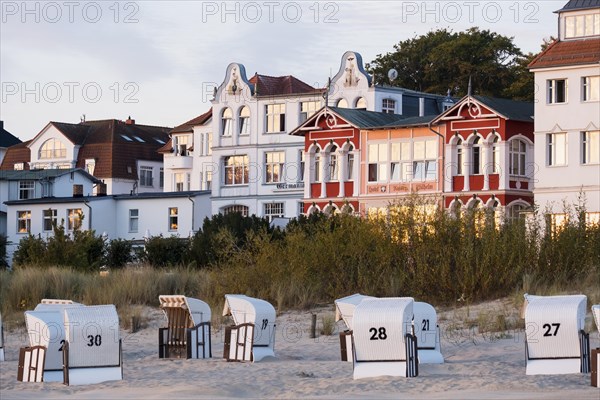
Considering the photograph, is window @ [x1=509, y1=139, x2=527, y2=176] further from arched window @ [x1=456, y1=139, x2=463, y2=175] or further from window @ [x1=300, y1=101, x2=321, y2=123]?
window @ [x1=300, y1=101, x2=321, y2=123]

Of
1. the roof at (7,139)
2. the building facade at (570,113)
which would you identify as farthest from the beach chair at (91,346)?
the roof at (7,139)

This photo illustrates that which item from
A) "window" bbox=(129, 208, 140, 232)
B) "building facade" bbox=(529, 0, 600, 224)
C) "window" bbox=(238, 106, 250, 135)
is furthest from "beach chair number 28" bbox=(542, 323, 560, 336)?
"window" bbox=(129, 208, 140, 232)

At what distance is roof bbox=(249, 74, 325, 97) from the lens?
7900cm

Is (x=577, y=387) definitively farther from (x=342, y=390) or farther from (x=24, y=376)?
(x=24, y=376)

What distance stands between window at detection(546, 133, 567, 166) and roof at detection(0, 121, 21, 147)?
70.5m

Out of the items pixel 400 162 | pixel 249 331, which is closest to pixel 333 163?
pixel 400 162

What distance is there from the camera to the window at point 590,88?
5828cm

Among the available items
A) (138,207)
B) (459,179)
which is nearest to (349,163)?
(459,179)

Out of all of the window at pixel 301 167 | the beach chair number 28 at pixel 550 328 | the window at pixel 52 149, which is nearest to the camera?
the beach chair number 28 at pixel 550 328

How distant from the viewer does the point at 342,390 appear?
21.9m

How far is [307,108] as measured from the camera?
77250 millimetres

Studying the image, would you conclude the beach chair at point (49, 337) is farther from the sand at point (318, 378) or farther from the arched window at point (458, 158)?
the arched window at point (458, 158)

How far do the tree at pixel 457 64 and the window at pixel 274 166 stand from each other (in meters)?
12.6

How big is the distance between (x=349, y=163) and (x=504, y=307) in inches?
1356
